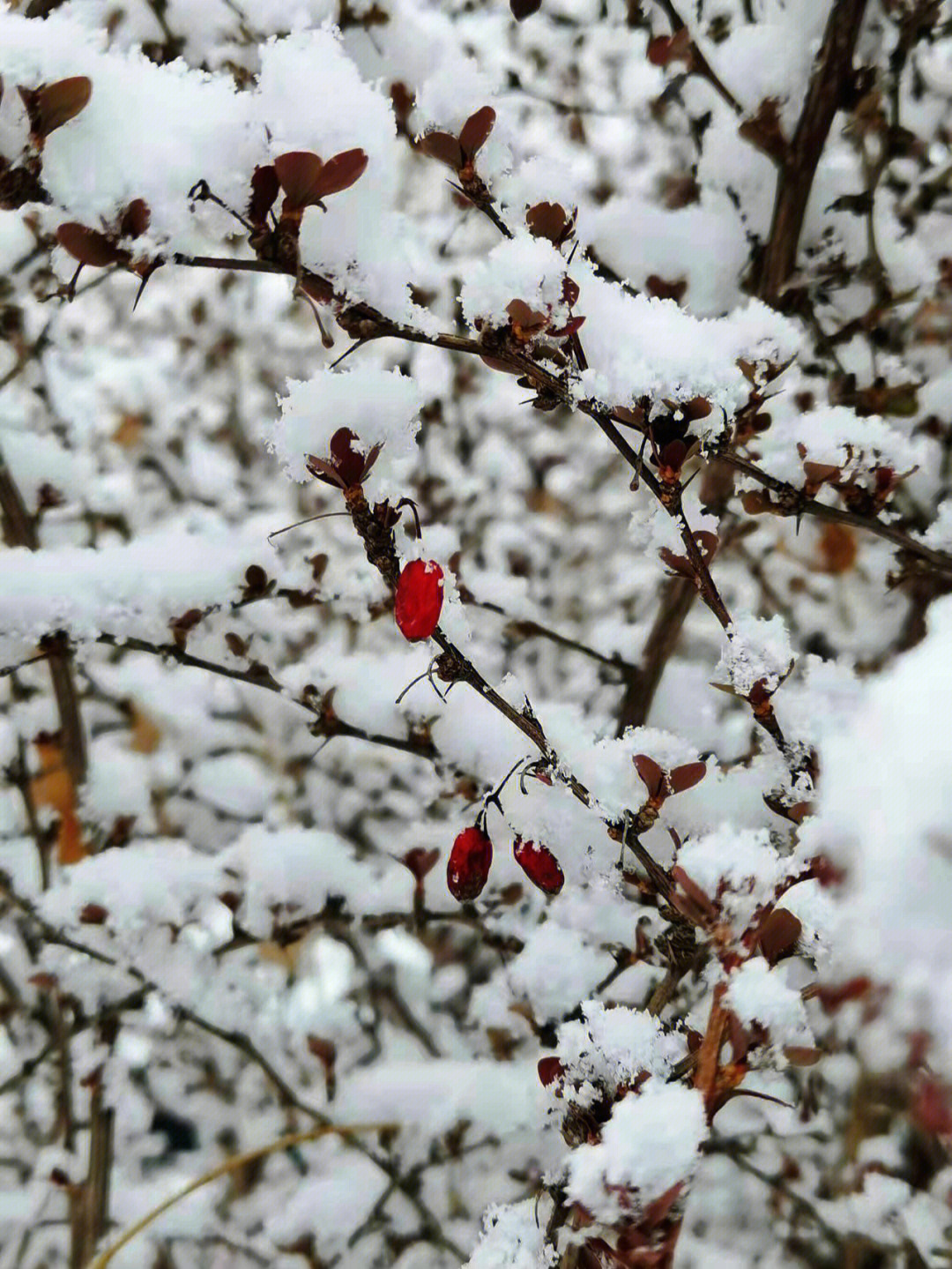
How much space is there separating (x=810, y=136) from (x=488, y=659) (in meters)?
0.98

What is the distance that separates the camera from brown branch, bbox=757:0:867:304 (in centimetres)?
126

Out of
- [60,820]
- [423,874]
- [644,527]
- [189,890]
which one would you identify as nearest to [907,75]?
[644,527]

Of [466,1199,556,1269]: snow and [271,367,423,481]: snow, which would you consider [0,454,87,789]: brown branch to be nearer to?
[271,367,423,481]: snow

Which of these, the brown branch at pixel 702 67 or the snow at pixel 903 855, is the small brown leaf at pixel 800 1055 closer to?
the snow at pixel 903 855

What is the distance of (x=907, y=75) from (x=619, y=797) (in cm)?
A: 171

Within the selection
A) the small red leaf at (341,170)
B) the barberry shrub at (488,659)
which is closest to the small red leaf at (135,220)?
the barberry shrub at (488,659)

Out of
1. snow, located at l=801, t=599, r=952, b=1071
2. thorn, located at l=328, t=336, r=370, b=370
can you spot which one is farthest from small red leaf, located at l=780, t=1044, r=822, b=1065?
thorn, located at l=328, t=336, r=370, b=370

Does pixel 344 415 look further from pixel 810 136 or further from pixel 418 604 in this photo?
pixel 810 136

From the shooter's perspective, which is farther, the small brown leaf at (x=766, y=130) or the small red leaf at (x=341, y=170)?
the small brown leaf at (x=766, y=130)

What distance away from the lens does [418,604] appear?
2.48ft

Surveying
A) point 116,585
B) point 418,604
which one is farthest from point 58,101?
point 116,585

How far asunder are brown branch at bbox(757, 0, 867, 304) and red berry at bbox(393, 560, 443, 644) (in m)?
0.82

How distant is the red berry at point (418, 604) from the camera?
29.7 inches

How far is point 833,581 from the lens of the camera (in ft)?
8.30
